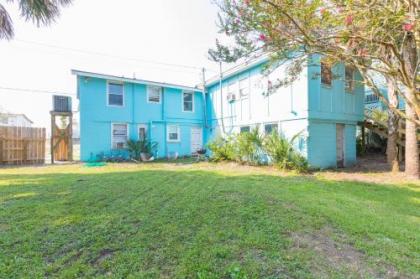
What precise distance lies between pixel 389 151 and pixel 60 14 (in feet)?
43.4

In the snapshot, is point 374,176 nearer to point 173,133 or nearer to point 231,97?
point 231,97

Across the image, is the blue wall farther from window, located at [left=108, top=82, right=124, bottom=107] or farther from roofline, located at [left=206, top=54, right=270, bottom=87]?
roofline, located at [left=206, top=54, right=270, bottom=87]

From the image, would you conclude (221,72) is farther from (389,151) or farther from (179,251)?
(179,251)

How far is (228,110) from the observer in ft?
50.4

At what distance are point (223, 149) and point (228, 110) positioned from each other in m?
3.73

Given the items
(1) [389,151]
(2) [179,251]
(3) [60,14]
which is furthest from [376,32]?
(1) [389,151]

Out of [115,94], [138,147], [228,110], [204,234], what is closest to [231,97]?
[228,110]

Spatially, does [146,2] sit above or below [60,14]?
above

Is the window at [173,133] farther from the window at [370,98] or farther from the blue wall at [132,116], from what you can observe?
the window at [370,98]

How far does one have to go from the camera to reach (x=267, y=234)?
335 cm

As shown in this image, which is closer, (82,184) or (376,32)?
(376,32)

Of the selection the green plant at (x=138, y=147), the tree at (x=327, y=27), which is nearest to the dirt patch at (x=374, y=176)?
the tree at (x=327, y=27)


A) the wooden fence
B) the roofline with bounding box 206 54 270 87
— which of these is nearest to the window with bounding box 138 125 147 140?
the wooden fence

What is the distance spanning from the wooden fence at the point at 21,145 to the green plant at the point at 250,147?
10.3 m
